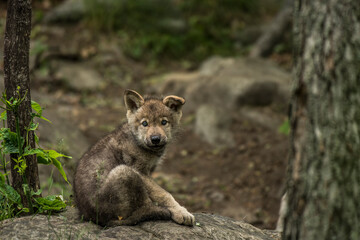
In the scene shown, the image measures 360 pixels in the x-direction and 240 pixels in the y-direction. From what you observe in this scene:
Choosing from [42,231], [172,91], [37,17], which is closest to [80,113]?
[172,91]

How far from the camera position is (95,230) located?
189 inches

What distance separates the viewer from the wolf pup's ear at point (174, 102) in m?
6.13

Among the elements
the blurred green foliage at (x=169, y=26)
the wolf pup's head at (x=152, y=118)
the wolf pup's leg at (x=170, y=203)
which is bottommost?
the wolf pup's leg at (x=170, y=203)

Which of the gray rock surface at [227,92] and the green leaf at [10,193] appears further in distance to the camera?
the gray rock surface at [227,92]

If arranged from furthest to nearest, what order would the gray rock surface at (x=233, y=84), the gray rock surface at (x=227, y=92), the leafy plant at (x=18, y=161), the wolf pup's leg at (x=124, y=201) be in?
the gray rock surface at (x=233, y=84)
the gray rock surface at (x=227, y=92)
the wolf pup's leg at (x=124, y=201)
the leafy plant at (x=18, y=161)

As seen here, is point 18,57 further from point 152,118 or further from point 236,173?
point 236,173

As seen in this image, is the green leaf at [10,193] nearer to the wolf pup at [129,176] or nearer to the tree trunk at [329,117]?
the wolf pup at [129,176]

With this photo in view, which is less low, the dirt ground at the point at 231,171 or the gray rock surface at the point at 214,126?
the gray rock surface at the point at 214,126

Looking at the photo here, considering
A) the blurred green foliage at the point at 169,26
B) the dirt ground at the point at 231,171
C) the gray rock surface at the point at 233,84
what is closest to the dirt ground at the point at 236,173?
the dirt ground at the point at 231,171

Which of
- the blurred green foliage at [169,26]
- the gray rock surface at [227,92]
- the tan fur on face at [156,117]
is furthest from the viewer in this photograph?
the blurred green foliage at [169,26]

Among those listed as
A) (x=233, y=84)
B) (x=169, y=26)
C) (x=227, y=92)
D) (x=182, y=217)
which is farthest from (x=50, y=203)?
(x=169, y=26)

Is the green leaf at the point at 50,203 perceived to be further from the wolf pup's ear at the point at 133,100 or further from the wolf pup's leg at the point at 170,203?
the wolf pup's ear at the point at 133,100

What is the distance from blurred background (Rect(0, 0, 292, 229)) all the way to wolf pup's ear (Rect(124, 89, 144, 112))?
2467mm

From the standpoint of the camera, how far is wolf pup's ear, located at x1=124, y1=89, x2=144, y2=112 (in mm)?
6045
